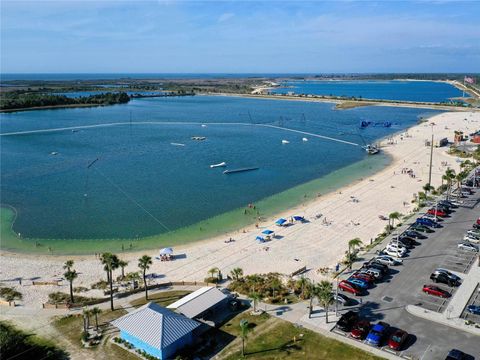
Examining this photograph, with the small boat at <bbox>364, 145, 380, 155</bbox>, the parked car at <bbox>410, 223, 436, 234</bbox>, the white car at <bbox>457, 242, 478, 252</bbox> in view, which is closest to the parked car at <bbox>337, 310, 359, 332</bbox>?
the white car at <bbox>457, 242, 478, 252</bbox>

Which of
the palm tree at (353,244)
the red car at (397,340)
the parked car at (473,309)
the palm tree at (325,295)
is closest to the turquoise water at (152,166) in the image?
the palm tree at (353,244)

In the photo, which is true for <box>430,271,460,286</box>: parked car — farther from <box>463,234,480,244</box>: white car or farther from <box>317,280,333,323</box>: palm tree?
<box>317,280,333,323</box>: palm tree

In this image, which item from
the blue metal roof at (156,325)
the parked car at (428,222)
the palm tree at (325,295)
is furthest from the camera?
the parked car at (428,222)

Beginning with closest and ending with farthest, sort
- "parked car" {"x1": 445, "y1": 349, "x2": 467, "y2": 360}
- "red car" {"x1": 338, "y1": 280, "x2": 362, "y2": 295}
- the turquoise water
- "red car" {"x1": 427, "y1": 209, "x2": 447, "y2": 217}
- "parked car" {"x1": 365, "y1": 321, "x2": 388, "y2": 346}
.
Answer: "parked car" {"x1": 445, "y1": 349, "x2": 467, "y2": 360} → "parked car" {"x1": 365, "y1": 321, "x2": 388, "y2": 346} → "red car" {"x1": 338, "y1": 280, "x2": 362, "y2": 295} → "red car" {"x1": 427, "y1": 209, "x2": 447, "y2": 217} → the turquoise water

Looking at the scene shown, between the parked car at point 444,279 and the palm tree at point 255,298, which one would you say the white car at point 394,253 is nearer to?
the parked car at point 444,279

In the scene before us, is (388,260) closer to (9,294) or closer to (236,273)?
(236,273)
